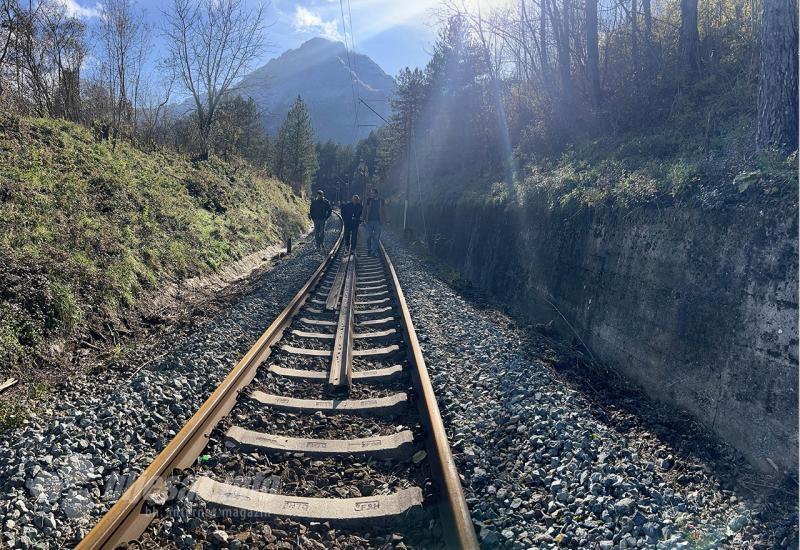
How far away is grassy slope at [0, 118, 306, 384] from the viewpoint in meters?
5.48

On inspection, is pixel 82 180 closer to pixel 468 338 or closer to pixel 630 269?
pixel 468 338

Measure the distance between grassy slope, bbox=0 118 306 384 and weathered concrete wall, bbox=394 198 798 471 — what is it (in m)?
6.42

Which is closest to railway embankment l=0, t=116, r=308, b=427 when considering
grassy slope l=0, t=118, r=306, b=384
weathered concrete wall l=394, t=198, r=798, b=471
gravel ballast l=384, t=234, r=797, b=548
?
grassy slope l=0, t=118, r=306, b=384

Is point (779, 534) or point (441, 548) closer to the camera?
point (441, 548)

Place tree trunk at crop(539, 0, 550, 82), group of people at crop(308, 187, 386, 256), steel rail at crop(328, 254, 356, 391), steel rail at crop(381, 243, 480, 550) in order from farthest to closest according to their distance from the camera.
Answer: tree trunk at crop(539, 0, 550, 82) → group of people at crop(308, 187, 386, 256) → steel rail at crop(328, 254, 356, 391) → steel rail at crop(381, 243, 480, 550)

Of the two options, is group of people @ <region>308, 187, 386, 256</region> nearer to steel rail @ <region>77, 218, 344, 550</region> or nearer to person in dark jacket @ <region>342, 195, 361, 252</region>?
person in dark jacket @ <region>342, 195, 361, 252</region>

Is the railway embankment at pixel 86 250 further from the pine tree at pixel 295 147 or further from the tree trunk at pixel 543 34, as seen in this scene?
the pine tree at pixel 295 147

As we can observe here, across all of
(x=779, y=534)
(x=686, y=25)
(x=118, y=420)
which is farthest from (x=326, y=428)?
(x=686, y=25)

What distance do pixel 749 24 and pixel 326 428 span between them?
13.6 m

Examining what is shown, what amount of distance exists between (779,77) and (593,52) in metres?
10.2

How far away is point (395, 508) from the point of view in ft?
10.1

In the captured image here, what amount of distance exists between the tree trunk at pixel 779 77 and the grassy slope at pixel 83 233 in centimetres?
827

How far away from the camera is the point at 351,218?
15672 millimetres

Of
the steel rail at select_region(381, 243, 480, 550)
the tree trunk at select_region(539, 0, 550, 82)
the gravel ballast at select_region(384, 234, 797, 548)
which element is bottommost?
the gravel ballast at select_region(384, 234, 797, 548)
